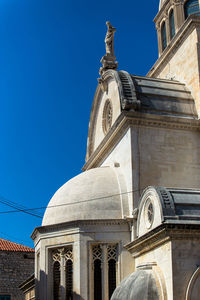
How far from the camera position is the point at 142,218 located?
18312 mm

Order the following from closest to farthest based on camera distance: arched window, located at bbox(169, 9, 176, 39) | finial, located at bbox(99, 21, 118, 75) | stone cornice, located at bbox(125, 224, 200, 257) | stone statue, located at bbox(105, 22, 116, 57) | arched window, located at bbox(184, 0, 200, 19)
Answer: stone cornice, located at bbox(125, 224, 200, 257) → finial, located at bbox(99, 21, 118, 75) → stone statue, located at bbox(105, 22, 116, 57) → arched window, located at bbox(184, 0, 200, 19) → arched window, located at bbox(169, 9, 176, 39)

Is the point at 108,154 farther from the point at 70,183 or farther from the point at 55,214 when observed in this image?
the point at 55,214

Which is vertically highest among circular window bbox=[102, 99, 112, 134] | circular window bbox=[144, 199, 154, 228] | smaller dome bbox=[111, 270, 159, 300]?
circular window bbox=[102, 99, 112, 134]

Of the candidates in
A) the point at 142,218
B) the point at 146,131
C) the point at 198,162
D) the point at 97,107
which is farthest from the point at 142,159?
the point at 97,107

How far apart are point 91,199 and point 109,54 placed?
10216 millimetres

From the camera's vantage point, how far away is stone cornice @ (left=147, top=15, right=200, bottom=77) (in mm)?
25734

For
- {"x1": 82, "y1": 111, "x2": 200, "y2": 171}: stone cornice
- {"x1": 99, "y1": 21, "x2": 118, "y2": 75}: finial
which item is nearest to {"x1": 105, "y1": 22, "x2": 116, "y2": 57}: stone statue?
{"x1": 99, "y1": 21, "x2": 118, "y2": 75}: finial

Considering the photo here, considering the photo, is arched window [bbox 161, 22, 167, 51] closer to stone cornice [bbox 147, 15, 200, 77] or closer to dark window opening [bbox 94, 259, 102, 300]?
stone cornice [bbox 147, 15, 200, 77]

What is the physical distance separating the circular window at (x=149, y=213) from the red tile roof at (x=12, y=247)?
22.2m

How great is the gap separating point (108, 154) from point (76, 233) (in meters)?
5.92

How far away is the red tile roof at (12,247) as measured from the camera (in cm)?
3784

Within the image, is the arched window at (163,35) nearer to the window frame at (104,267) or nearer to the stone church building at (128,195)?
the stone church building at (128,195)

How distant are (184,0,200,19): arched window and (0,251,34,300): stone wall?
2133 centimetres

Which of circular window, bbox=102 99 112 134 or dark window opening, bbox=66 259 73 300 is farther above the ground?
circular window, bbox=102 99 112 134
